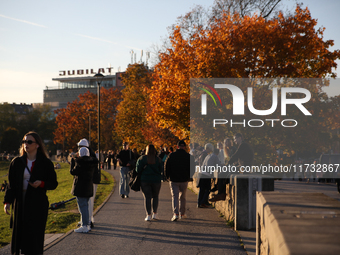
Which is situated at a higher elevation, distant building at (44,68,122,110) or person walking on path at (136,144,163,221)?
distant building at (44,68,122,110)

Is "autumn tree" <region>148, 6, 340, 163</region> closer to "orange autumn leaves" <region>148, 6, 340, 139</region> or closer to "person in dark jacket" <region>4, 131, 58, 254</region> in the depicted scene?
"orange autumn leaves" <region>148, 6, 340, 139</region>

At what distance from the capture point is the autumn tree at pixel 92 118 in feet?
201

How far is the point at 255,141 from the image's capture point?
20.7 meters

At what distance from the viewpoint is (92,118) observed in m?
64.0

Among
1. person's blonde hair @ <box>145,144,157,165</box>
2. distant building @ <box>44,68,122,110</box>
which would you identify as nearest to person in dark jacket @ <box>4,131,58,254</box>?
person's blonde hair @ <box>145,144,157,165</box>

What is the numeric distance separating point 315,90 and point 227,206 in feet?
51.7

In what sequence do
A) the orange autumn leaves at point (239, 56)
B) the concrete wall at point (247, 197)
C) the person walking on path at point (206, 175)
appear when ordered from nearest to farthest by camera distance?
the concrete wall at point (247, 197), the person walking on path at point (206, 175), the orange autumn leaves at point (239, 56)

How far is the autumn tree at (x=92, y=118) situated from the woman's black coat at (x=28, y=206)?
178 ft

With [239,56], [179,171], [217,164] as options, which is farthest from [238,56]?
[179,171]

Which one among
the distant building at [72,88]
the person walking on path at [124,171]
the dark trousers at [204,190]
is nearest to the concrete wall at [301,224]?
the dark trousers at [204,190]

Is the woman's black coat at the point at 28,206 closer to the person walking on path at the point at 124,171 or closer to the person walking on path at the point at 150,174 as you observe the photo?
the person walking on path at the point at 150,174

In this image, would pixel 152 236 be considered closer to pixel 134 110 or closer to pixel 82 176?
pixel 82 176

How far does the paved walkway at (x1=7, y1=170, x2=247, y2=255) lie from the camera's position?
288 inches

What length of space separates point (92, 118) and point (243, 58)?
4656 cm
